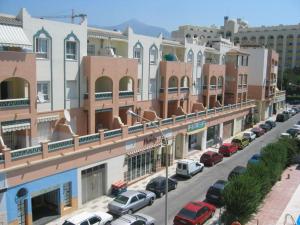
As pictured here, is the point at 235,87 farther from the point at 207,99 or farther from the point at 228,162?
the point at 228,162

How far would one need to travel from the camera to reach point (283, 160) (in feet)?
113

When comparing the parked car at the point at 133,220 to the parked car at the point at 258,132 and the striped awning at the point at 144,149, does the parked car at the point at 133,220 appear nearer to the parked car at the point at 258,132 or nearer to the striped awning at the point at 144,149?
the striped awning at the point at 144,149

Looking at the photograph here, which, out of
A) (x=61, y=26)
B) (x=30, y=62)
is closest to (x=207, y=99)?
(x=61, y=26)

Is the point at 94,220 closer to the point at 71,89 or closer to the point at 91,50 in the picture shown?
the point at 71,89

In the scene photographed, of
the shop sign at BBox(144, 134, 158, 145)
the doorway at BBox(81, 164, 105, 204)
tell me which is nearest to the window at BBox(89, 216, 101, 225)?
the doorway at BBox(81, 164, 105, 204)

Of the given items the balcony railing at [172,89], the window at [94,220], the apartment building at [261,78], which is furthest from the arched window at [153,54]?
the apartment building at [261,78]

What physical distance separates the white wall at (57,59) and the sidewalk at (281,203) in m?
18.2

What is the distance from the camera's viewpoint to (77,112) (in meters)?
30.3

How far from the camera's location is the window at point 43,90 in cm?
2680

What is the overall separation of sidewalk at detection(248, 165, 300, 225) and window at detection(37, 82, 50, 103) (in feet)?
61.1

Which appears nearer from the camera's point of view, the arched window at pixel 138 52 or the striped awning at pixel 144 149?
the striped awning at pixel 144 149

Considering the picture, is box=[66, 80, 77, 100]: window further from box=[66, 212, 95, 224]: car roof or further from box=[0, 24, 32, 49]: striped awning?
box=[66, 212, 95, 224]: car roof

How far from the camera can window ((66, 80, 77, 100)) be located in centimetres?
2941

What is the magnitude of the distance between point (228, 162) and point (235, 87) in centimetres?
1993
